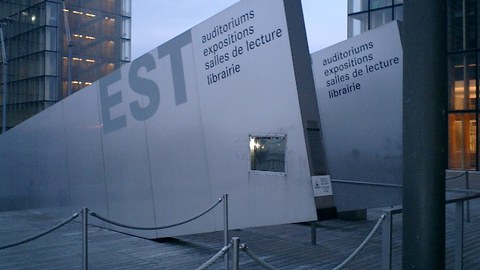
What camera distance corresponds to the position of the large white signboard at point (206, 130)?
6.91 m

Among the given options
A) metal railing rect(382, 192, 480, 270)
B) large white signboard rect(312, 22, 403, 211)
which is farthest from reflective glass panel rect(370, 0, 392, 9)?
metal railing rect(382, 192, 480, 270)

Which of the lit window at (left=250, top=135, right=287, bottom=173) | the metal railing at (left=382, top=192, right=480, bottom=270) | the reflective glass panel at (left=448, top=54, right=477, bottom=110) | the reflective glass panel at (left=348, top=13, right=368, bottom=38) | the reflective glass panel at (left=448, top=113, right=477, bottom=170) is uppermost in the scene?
the reflective glass panel at (left=348, top=13, right=368, bottom=38)

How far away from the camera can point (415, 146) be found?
11.8ft

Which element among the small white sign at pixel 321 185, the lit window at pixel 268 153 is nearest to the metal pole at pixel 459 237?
the small white sign at pixel 321 185

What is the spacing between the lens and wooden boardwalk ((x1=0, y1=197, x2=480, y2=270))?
24.4ft

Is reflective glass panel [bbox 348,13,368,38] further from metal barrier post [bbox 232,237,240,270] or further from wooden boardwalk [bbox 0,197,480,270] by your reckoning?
metal barrier post [bbox 232,237,240,270]

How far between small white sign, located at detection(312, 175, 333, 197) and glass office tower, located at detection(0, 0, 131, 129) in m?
48.3

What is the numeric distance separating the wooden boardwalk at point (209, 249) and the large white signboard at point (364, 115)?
0.87 m

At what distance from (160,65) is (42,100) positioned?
47.5 metres

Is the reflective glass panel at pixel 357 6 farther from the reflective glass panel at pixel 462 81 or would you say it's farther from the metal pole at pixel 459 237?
the metal pole at pixel 459 237

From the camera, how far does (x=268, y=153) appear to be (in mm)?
7199

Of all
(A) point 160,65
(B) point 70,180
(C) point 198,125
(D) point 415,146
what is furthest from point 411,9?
(B) point 70,180

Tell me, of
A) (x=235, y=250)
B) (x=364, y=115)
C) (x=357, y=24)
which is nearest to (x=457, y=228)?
(x=235, y=250)

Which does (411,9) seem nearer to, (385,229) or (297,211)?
(385,229)
